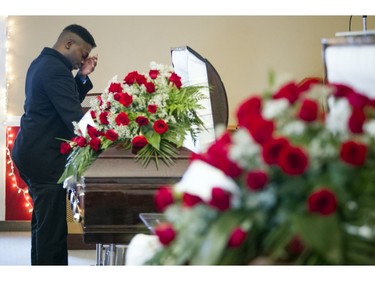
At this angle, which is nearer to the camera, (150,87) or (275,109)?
(275,109)

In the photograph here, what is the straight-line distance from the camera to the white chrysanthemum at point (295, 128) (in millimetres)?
1101

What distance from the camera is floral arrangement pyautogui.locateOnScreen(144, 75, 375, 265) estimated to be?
40.9 inches

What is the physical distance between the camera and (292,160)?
1039mm

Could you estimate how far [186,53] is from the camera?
3.43 meters

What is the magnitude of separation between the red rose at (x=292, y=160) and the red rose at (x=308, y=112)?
7 cm

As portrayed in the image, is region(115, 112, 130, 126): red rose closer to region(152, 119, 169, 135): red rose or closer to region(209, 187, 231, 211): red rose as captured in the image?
region(152, 119, 169, 135): red rose

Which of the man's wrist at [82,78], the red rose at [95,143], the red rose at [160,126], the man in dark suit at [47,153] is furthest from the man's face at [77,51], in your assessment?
the red rose at [160,126]

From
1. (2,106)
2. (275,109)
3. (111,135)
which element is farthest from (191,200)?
(2,106)

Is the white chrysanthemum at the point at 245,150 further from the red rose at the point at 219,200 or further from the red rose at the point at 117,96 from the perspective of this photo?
the red rose at the point at 117,96

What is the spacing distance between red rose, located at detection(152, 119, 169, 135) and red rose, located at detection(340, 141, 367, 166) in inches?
85.0

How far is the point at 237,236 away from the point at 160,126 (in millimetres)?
2163

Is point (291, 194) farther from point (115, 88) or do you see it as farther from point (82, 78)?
point (82, 78)

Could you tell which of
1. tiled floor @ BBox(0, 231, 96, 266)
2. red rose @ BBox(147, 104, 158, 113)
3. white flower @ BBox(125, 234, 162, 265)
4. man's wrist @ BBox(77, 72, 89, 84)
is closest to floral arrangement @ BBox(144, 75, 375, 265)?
white flower @ BBox(125, 234, 162, 265)

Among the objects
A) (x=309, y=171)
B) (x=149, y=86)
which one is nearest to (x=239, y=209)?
(x=309, y=171)
